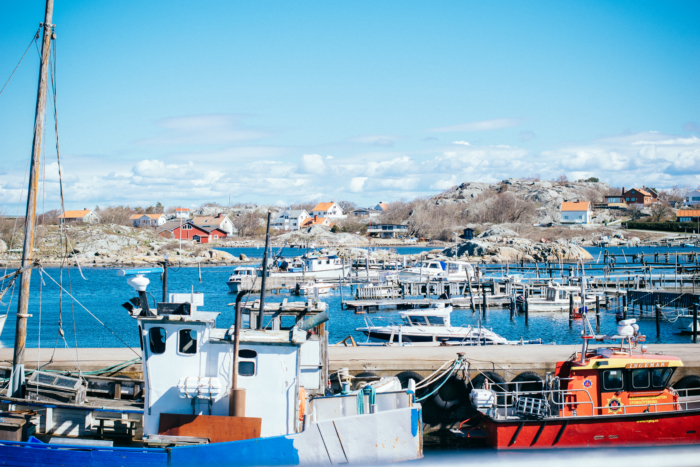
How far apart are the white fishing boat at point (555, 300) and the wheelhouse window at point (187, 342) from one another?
1359 inches

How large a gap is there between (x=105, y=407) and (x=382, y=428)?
5961 millimetres

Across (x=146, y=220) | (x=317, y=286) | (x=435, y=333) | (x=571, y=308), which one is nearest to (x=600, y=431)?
(x=435, y=333)

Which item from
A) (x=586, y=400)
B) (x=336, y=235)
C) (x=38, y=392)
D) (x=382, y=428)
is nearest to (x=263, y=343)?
(x=382, y=428)

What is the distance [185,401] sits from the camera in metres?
11.4

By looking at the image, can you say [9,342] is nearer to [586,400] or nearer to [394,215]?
[586,400]

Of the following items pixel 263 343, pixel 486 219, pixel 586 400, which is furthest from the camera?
pixel 486 219

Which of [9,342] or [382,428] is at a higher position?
[382,428]

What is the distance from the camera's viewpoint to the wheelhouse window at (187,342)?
11383 mm

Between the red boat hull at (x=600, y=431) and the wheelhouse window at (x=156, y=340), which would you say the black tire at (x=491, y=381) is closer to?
the red boat hull at (x=600, y=431)

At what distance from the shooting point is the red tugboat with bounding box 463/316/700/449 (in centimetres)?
1419

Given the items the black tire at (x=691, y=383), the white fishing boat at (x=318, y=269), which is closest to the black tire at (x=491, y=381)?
the black tire at (x=691, y=383)

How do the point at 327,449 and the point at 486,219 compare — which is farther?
the point at 486,219

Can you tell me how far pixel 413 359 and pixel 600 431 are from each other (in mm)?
5422

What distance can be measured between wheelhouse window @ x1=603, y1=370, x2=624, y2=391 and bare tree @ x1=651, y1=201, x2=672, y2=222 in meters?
151
